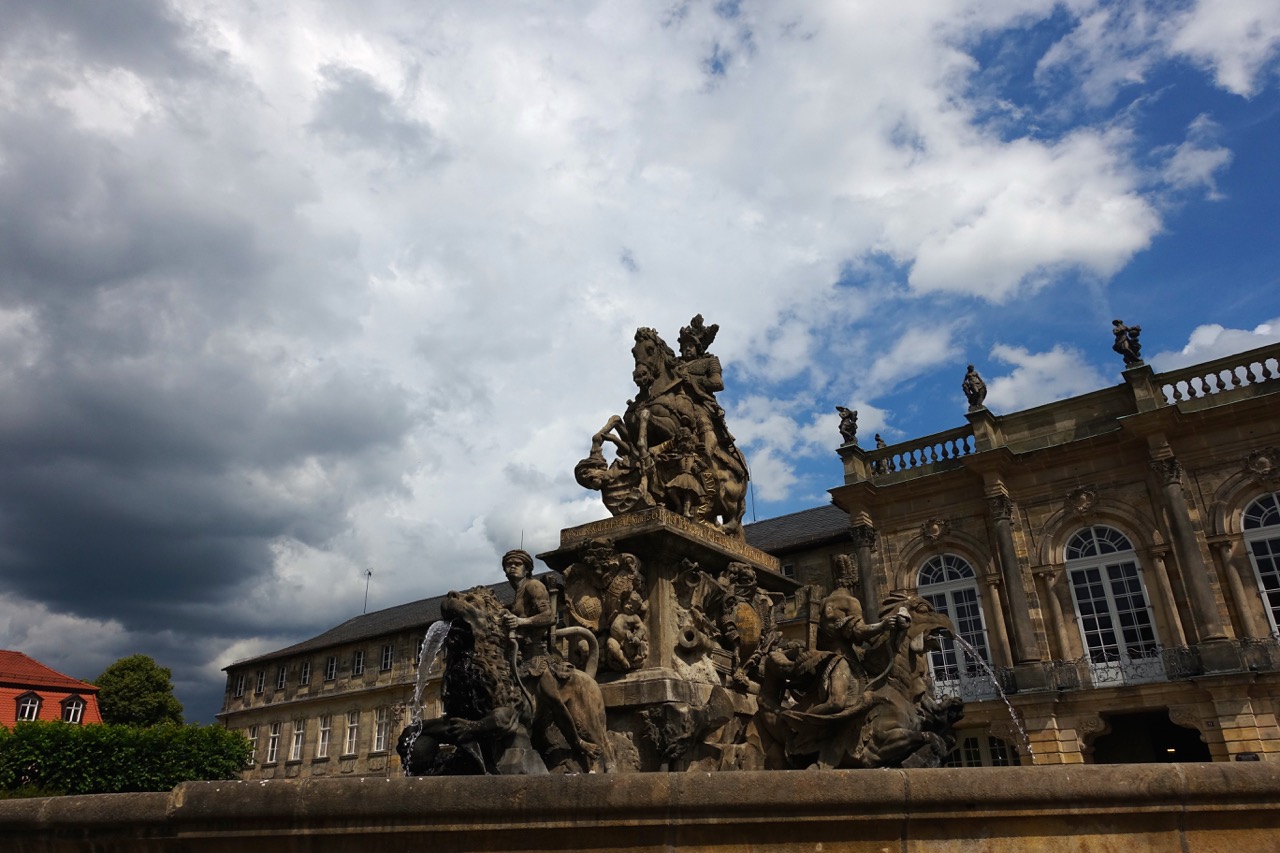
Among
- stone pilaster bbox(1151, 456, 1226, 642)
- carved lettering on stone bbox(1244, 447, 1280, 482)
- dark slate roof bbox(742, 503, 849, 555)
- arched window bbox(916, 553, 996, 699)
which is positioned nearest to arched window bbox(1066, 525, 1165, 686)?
stone pilaster bbox(1151, 456, 1226, 642)

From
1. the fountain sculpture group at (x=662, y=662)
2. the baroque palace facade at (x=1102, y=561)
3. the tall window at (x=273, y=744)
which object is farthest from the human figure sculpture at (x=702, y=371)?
the tall window at (x=273, y=744)

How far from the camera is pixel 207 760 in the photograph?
110 feet

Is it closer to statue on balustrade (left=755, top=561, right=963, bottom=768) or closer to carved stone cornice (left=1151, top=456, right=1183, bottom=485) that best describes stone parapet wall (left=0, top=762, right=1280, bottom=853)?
statue on balustrade (left=755, top=561, right=963, bottom=768)

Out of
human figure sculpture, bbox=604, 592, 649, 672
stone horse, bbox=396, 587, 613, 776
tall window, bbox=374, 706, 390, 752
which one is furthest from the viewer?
tall window, bbox=374, 706, 390, 752

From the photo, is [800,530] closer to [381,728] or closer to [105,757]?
[381,728]

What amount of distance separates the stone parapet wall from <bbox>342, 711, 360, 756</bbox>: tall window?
160 ft

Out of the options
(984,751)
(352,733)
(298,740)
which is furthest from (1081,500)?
(298,740)

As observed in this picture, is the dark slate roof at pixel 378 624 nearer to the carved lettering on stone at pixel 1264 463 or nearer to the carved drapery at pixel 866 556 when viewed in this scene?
the carved drapery at pixel 866 556

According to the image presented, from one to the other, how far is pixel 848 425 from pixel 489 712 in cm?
2781

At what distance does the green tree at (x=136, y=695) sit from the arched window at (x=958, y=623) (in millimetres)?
40578

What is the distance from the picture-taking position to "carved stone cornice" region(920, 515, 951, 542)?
96.0ft

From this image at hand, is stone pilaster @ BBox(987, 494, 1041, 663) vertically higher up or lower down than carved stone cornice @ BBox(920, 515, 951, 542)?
lower down

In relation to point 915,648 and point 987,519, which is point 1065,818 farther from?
point 987,519

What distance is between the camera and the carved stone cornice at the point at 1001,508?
27.8 m
